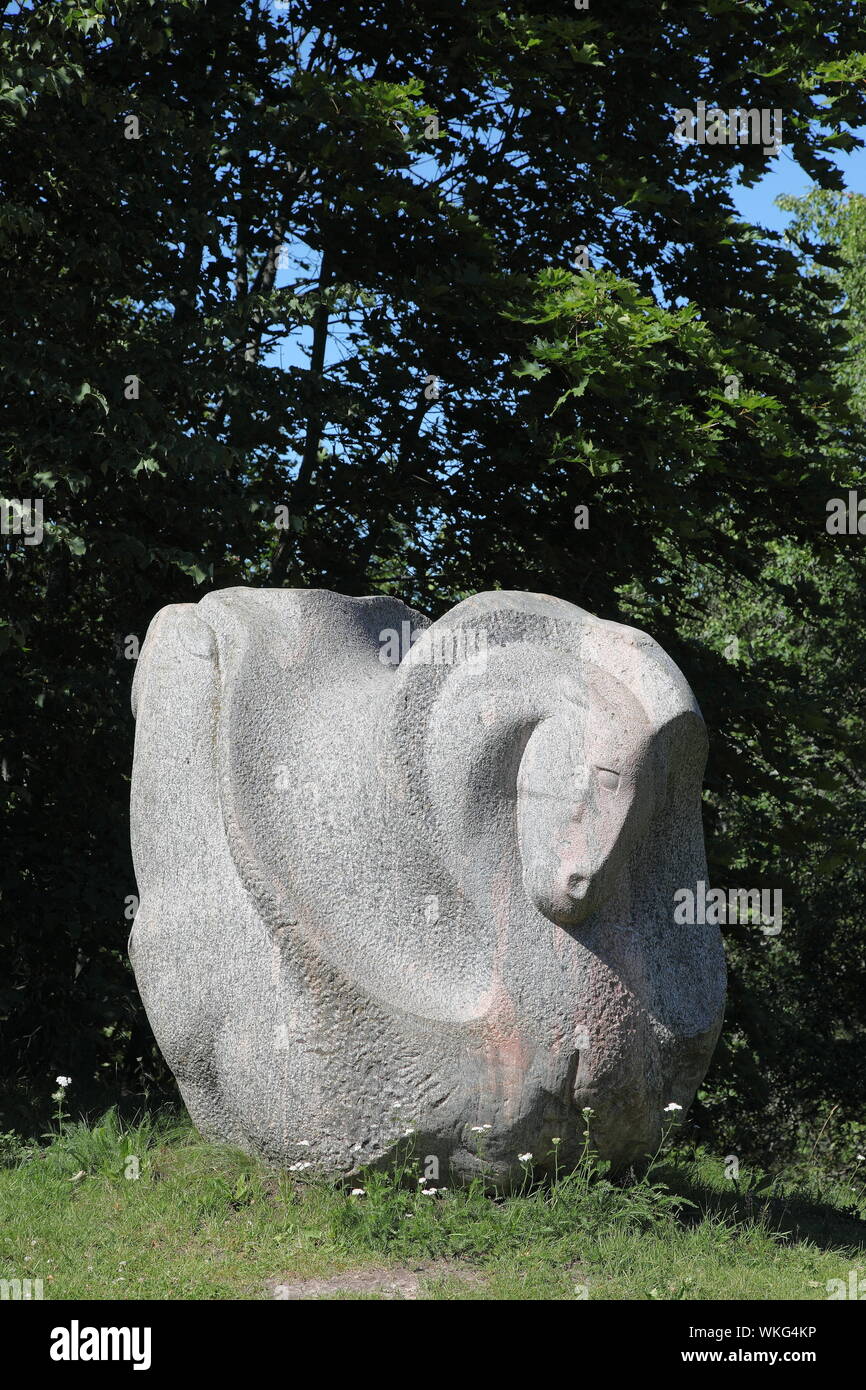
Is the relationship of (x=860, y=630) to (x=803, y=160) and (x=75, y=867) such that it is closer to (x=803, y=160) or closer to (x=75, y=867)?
(x=803, y=160)

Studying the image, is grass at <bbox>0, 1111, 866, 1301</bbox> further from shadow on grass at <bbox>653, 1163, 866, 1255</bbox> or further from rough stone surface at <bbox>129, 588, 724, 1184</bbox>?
rough stone surface at <bbox>129, 588, 724, 1184</bbox>

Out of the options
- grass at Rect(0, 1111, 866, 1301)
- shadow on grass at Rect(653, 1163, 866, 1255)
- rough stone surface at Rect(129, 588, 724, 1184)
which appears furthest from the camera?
shadow on grass at Rect(653, 1163, 866, 1255)

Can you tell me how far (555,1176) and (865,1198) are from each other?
527 cm

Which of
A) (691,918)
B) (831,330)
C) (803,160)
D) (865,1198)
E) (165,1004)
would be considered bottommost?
(865,1198)

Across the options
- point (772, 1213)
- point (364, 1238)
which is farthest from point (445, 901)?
point (772, 1213)

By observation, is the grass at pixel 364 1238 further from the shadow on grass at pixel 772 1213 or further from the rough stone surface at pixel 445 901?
the rough stone surface at pixel 445 901

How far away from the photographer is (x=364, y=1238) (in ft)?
18.1

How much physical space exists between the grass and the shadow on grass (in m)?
0.03

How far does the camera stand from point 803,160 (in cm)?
1093

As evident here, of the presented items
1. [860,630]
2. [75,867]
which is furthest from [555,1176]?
[860,630]

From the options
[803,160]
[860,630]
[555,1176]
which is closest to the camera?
[555,1176]

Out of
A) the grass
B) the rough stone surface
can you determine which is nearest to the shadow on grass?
the grass

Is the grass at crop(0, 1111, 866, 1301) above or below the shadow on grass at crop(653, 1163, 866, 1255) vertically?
above

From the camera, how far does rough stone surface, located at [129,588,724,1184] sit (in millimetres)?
5711
